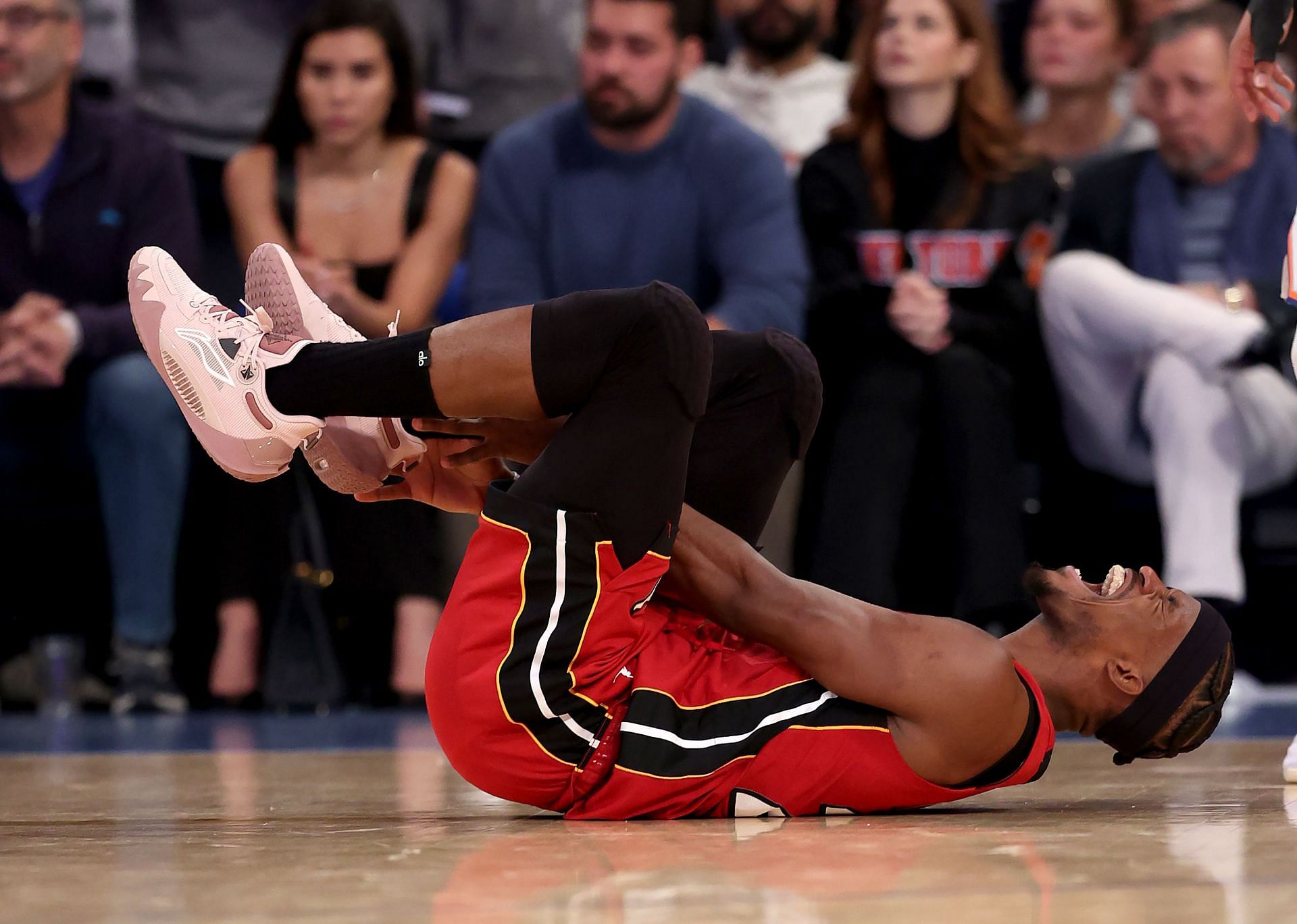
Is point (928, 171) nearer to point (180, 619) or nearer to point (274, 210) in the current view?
point (274, 210)

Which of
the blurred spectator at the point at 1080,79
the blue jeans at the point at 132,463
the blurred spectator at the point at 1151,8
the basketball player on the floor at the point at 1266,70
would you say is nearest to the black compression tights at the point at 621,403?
the basketball player on the floor at the point at 1266,70

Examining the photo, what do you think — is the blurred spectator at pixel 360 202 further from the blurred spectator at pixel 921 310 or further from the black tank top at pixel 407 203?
the blurred spectator at pixel 921 310

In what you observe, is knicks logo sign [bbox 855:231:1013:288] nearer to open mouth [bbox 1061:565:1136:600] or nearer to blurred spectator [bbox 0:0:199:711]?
blurred spectator [bbox 0:0:199:711]

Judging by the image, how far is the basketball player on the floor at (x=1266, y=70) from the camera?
98.0 inches

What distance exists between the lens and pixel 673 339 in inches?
85.2

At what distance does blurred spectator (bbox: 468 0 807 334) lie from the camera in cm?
438

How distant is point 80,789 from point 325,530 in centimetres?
174

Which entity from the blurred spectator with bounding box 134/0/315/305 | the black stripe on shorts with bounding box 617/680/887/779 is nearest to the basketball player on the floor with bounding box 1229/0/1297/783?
the black stripe on shorts with bounding box 617/680/887/779

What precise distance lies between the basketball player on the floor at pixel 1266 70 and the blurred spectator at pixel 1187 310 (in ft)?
5.27

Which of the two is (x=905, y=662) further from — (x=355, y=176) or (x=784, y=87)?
(x=784, y=87)

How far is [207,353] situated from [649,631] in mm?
729

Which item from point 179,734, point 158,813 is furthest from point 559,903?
point 179,734

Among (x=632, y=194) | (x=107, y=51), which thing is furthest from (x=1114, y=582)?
(x=107, y=51)

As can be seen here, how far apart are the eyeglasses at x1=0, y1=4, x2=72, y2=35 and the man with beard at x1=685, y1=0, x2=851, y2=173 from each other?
5.99 ft
